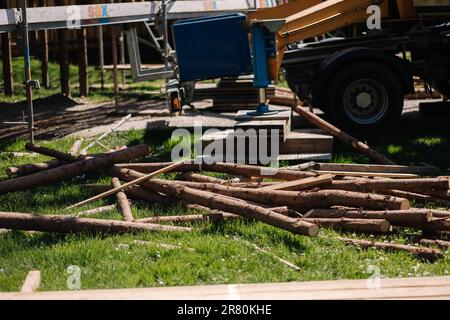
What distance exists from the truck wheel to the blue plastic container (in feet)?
5.12

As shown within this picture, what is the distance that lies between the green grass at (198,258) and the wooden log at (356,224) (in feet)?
0.34

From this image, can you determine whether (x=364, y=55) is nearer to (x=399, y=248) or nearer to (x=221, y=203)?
(x=221, y=203)

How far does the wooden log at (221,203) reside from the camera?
8.09m

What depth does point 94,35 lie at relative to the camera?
24453mm

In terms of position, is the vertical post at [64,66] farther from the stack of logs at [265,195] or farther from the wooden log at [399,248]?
the wooden log at [399,248]

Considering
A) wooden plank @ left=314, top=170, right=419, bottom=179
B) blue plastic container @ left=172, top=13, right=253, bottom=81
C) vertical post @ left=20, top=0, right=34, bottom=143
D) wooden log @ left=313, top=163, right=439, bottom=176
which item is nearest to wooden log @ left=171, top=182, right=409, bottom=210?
wooden plank @ left=314, top=170, right=419, bottom=179

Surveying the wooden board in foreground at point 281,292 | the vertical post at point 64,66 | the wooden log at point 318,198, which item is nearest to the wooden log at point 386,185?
the wooden log at point 318,198

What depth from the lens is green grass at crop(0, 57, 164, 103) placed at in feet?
61.7

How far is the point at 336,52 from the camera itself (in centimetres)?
1375

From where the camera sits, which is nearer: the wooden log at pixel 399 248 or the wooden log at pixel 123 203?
the wooden log at pixel 399 248

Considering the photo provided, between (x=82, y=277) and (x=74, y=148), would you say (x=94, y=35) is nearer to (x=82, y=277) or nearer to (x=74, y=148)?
(x=74, y=148)

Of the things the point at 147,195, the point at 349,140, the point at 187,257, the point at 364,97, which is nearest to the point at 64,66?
the point at 364,97
